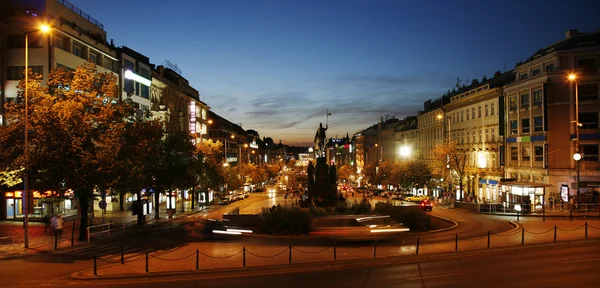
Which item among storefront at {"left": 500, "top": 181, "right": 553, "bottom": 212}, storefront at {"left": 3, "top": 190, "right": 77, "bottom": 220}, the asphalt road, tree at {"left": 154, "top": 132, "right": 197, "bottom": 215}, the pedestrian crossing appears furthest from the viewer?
storefront at {"left": 500, "top": 181, "right": 553, "bottom": 212}

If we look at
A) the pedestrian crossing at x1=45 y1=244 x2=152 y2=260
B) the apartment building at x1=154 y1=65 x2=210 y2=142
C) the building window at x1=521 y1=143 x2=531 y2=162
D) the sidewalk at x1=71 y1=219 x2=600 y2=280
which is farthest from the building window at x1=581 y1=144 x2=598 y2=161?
the apartment building at x1=154 y1=65 x2=210 y2=142

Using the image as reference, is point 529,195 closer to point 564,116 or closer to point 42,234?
point 564,116

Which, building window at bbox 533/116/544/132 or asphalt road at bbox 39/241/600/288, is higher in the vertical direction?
building window at bbox 533/116/544/132

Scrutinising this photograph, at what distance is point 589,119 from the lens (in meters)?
47.0

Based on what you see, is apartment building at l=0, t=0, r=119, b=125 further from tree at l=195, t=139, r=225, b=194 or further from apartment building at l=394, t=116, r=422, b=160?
apartment building at l=394, t=116, r=422, b=160

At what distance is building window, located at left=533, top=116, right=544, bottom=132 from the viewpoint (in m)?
49.9

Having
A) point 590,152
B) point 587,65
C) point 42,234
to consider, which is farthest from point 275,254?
point 587,65

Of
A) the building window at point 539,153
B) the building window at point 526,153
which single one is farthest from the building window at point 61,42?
the building window at point 526,153

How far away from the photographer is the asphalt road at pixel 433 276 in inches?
653

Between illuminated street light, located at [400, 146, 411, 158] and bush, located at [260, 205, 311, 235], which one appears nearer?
bush, located at [260, 205, 311, 235]

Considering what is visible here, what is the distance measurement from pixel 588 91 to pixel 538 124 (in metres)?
5.66

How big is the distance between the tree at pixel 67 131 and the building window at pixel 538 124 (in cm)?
4100

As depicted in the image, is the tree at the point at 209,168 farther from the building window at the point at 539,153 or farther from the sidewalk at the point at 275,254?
the building window at the point at 539,153

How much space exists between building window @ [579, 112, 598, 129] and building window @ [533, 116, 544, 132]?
357 cm
